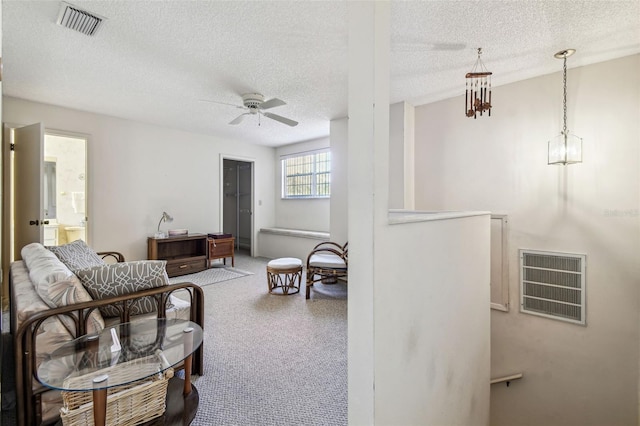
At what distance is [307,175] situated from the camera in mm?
6230

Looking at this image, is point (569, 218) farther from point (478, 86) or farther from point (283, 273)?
point (283, 273)

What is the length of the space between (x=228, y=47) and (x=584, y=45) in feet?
9.73

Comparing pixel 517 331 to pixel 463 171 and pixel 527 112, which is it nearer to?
pixel 463 171

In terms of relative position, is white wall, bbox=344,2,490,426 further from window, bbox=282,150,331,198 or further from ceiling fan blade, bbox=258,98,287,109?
window, bbox=282,150,331,198

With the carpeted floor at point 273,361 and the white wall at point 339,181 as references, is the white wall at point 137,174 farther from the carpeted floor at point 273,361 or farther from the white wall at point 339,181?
the white wall at point 339,181

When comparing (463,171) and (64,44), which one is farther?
(463,171)

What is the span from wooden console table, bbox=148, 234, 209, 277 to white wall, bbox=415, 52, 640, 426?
403 cm

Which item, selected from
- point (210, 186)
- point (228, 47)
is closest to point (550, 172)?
point (228, 47)

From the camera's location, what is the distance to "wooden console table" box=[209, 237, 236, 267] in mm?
5363

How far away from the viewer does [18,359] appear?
5.25 ft

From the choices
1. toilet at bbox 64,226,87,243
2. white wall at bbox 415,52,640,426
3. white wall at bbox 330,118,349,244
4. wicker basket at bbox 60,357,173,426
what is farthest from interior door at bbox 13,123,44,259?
white wall at bbox 415,52,640,426

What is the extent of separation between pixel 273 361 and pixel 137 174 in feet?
12.7

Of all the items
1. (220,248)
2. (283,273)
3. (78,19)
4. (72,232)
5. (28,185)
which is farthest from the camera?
(220,248)

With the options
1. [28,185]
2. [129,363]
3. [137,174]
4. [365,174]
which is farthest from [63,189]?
[365,174]
